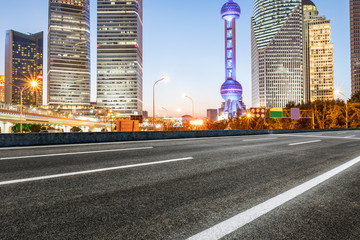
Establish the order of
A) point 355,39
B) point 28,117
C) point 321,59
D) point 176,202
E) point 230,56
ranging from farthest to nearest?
point 355,39, point 321,59, point 230,56, point 28,117, point 176,202

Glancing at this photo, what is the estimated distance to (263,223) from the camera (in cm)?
247

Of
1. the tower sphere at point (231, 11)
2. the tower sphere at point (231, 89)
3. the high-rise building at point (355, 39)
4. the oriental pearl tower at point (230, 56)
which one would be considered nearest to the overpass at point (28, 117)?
the tower sphere at point (231, 89)

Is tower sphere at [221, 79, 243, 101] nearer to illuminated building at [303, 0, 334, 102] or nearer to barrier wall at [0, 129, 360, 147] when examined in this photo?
illuminated building at [303, 0, 334, 102]

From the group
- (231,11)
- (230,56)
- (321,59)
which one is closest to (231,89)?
(230,56)

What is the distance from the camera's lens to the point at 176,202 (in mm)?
3043

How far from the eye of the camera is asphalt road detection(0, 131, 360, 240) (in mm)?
2268

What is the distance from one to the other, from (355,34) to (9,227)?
25202cm

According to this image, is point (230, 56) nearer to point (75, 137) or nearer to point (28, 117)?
point (28, 117)

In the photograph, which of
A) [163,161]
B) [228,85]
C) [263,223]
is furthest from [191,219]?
[228,85]

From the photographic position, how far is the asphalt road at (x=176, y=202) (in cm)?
227

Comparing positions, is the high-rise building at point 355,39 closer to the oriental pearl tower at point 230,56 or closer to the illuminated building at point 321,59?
the illuminated building at point 321,59

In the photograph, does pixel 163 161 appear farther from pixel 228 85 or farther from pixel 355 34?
pixel 355 34

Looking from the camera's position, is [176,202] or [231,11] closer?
[176,202]

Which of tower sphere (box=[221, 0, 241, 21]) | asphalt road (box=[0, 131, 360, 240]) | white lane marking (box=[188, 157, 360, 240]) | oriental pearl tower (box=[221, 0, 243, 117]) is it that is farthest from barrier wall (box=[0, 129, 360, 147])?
tower sphere (box=[221, 0, 241, 21])
